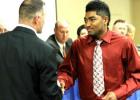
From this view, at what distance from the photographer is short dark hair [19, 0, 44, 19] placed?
2.11 meters

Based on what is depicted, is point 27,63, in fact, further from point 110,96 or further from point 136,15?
point 136,15

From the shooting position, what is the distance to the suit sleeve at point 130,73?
2458 mm

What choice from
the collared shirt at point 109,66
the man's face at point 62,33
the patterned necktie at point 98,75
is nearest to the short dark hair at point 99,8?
the collared shirt at point 109,66

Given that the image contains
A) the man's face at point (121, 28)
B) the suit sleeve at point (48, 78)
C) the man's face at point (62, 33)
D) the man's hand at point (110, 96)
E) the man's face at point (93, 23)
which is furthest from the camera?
the man's face at point (121, 28)

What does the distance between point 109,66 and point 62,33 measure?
1.56 m

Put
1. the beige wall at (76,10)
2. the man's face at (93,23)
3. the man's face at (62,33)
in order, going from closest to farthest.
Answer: the man's face at (93,23) < the man's face at (62,33) < the beige wall at (76,10)

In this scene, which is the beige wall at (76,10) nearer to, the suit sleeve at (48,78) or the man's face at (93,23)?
the man's face at (93,23)

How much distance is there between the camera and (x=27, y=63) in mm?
2059

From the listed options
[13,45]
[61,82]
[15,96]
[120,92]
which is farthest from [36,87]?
[120,92]

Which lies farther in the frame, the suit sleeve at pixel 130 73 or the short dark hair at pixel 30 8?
the suit sleeve at pixel 130 73

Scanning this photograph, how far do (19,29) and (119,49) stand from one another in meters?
0.82

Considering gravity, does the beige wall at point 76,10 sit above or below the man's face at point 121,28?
above

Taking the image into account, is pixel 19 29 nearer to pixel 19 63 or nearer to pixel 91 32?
pixel 19 63

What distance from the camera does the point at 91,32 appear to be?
99.7 inches
